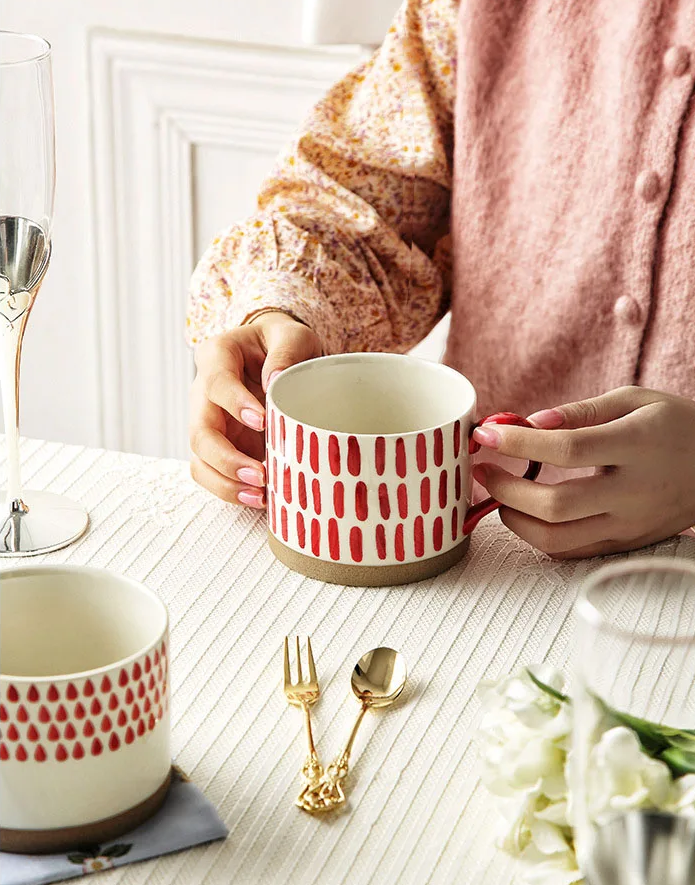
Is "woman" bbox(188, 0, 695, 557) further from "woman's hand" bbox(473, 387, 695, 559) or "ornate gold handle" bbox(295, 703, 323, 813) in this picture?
"ornate gold handle" bbox(295, 703, 323, 813)

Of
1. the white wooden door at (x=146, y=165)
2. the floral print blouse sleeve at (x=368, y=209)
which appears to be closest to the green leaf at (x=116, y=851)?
the floral print blouse sleeve at (x=368, y=209)

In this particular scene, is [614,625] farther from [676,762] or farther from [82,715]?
[82,715]

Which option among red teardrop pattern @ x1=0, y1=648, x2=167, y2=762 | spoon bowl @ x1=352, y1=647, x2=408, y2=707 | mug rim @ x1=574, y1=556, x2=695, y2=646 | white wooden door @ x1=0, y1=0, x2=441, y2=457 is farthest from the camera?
white wooden door @ x1=0, y1=0, x2=441, y2=457

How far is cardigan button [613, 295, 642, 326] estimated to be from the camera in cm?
98

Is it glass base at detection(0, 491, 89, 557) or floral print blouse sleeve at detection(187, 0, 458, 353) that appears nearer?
glass base at detection(0, 491, 89, 557)

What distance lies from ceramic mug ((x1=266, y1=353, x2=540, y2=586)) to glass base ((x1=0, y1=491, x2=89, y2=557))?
128 millimetres

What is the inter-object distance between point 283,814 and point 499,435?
0.25m

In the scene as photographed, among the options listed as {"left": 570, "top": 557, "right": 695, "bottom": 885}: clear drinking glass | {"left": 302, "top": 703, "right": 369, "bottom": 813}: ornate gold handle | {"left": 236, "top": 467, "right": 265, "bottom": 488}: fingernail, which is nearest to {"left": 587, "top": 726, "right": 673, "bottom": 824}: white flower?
{"left": 570, "top": 557, "right": 695, "bottom": 885}: clear drinking glass

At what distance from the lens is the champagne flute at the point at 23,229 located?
2.07 feet

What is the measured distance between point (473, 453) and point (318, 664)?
163 mm

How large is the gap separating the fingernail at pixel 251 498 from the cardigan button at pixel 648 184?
0.42 meters

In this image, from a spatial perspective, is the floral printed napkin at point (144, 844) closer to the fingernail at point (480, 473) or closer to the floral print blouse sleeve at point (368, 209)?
the fingernail at point (480, 473)

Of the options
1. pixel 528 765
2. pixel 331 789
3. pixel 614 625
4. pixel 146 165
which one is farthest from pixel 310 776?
pixel 146 165

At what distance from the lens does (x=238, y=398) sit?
0.75 meters
